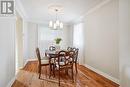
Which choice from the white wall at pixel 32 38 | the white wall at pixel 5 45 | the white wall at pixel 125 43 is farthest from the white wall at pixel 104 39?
the white wall at pixel 32 38

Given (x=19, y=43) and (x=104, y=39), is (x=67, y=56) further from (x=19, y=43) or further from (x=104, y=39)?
(x=19, y=43)

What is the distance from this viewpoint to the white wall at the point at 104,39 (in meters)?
3.75

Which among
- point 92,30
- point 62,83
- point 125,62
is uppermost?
point 92,30

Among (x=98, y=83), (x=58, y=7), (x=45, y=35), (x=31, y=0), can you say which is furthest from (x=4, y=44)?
(x=45, y=35)

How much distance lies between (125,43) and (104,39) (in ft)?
4.79

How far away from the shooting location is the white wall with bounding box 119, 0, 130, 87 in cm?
277

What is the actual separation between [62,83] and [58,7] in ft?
→ 7.90

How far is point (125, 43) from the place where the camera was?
2.84 meters

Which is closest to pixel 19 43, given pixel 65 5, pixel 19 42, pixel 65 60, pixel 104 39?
pixel 19 42

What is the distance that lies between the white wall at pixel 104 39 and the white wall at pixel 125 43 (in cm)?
73

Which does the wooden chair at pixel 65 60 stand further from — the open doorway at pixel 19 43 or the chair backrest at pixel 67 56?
the open doorway at pixel 19 43

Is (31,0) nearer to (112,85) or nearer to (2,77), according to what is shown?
(2,77)

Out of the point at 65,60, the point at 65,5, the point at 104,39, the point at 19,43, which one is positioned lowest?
the point at 65,60

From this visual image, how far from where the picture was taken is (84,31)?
20.4ft
